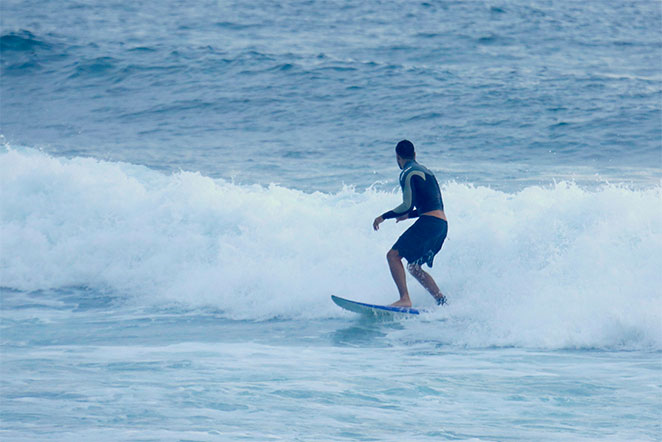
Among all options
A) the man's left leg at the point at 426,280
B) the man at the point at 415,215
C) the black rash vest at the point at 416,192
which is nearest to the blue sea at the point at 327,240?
the man's left leg at the point at 426,280

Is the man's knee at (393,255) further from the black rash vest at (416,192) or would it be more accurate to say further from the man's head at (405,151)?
the man's head at (405,151)

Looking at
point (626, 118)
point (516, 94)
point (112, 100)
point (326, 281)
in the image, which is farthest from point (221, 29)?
point (326, 281)

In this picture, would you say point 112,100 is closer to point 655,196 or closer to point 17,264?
point 17,264

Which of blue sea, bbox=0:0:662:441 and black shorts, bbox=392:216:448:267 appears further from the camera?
black shorts, bbox=392:216:448:267

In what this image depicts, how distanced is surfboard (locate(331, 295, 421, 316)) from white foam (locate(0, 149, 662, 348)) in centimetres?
38

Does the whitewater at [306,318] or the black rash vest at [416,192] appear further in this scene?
the black rash vest at [416,192]

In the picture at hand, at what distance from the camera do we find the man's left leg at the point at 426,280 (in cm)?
816

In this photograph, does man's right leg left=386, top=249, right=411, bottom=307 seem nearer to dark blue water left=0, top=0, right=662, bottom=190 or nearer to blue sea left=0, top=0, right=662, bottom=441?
blue sea left=0, top=0, right=662, bottom=441

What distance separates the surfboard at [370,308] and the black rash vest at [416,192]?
2.82 ft

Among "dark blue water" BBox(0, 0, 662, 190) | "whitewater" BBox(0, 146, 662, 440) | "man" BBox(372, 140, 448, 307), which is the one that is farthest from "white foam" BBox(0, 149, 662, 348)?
"dark blue water" BBox(0, 0, 662, 190)

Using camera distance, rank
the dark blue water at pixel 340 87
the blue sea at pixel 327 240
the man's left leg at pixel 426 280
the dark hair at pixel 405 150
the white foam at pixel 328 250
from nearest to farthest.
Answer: the blue sea at pixel 327 240 < the white foam at pixel 328 250 < the dark hair at pixel 405 150 < the man's left leg at pixel 426 280 < the dark blue water at pixel 340 87

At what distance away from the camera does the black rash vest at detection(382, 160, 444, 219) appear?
26.0 ft

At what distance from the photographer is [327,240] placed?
1013 centimetres

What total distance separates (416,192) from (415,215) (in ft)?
0.73
